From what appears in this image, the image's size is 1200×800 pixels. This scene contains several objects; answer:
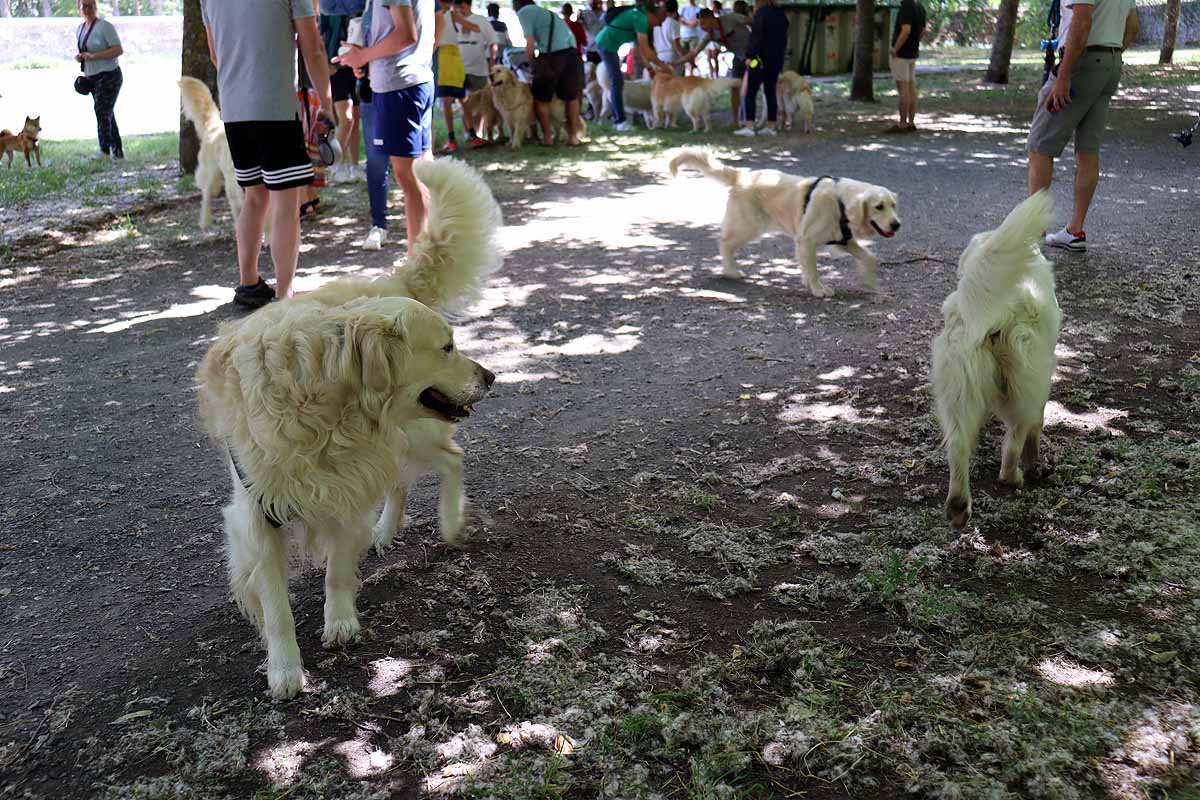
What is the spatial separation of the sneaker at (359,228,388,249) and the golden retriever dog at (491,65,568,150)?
19.9 feet

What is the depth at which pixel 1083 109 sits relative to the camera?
617cm

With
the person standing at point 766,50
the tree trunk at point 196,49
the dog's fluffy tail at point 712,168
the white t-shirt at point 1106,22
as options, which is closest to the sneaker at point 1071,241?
the white t-shirt at point 1106,22

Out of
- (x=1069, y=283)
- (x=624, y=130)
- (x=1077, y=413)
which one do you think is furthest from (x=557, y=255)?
(x=624, y=130)

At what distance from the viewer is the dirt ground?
222 centimetres

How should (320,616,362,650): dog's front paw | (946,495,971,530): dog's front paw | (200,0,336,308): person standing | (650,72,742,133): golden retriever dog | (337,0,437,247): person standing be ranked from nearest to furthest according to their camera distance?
(320,616,362,650): dog's front paw
(946,495,971,530): dog's front paw
(200,0,336,308): person standing
(337,0,437,247): person standing
(650,72,742,133): golden retriever dog

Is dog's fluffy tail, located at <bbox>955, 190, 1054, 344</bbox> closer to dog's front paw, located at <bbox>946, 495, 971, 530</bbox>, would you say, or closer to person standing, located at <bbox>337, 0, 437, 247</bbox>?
dog's front paw, located at <bbox>946, 495, 971, 530</bbox>

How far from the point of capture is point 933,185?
31.3ft

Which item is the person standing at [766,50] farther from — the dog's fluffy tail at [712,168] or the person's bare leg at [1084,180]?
the person's bare leg at [1084,180]

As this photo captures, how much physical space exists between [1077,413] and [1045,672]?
6.71 feet

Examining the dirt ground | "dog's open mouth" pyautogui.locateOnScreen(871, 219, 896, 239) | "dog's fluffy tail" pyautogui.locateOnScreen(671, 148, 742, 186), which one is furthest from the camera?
"dog's fluffy tail" pyautogui.locateOnScreen(671, 148, 742, 186)

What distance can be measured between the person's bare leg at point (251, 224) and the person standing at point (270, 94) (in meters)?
0.03

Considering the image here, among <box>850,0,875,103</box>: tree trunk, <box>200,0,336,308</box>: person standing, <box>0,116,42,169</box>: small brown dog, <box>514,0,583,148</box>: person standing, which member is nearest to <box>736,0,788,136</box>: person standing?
<box>514,0,583,148</box>: person standing

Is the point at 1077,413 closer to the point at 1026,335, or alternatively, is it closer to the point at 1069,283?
the point at 1026,335

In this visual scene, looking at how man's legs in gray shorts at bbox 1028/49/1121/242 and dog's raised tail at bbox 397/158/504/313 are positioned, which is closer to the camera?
dog's raised tail at bbox 397/158/504/313
